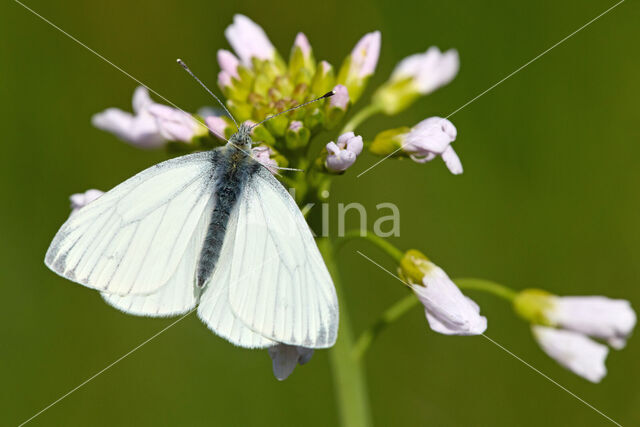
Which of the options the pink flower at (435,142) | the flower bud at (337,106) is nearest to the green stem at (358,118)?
the flower bud at (337,106)

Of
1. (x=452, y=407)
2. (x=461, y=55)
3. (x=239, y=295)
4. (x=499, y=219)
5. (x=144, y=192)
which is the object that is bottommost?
(x=452, y=407)

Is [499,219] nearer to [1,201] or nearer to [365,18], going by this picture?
[365,18]

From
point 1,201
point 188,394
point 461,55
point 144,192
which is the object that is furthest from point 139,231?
point 461,55

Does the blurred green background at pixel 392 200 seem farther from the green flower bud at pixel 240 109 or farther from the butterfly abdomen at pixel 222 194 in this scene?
the butterfly abdomen at pixel 222 194

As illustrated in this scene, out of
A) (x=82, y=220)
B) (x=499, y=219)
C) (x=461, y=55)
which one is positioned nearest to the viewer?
(x=82, y=220)

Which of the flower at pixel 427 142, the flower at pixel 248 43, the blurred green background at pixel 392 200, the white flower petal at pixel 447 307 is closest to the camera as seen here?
the white flower petal at pixel 447 307
